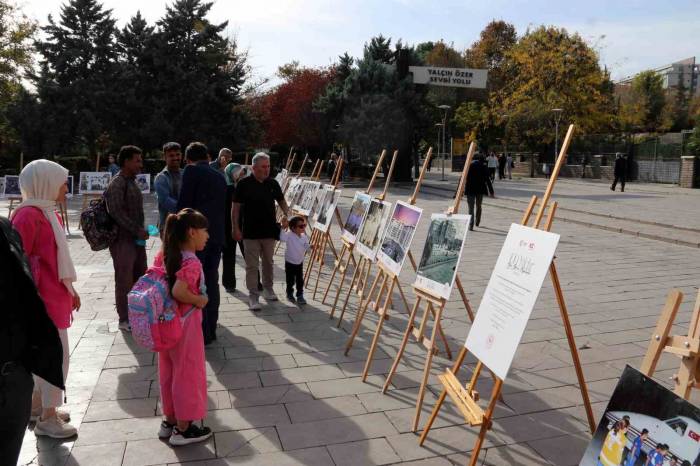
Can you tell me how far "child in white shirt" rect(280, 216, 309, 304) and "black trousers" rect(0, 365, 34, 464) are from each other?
4643 millimetres

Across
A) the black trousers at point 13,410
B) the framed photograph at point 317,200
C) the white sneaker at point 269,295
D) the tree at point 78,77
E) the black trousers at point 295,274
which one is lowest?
the white sneaker at point 269,295

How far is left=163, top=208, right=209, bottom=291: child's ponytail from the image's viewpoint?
3.43 meters

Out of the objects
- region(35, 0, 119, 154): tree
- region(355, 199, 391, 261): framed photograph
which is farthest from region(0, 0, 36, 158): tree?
region(355, 199, 391, 261): framed photograph

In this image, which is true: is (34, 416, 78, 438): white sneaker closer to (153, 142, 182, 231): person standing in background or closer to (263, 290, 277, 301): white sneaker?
(153, 142, 182, 231): person standing in background

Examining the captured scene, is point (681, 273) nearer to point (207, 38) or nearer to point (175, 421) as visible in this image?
point (175, 421)

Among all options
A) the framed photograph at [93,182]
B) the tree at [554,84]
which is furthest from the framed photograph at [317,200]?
the tree at [554,84]

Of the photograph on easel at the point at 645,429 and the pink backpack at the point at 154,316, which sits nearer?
the photograph on easel at the point at 645,429

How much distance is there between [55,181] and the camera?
352 centimetres

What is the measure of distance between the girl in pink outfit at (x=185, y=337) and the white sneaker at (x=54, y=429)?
62cm

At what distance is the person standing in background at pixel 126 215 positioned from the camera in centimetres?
534

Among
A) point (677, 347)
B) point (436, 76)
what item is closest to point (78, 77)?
point (436, 76)

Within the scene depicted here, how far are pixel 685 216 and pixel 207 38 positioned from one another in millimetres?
25094

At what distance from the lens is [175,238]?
346 cm

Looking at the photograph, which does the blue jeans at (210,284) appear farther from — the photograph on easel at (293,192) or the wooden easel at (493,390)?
the photograph on easel at (293,192)
